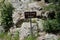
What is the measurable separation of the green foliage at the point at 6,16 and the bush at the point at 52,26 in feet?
10.2

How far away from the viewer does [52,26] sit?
1256cm

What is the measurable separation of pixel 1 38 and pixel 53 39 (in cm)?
309

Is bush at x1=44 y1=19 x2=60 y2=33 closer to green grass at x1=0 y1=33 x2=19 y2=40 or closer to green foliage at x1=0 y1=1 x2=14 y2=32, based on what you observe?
green grass at x1=0 y1=33 x2=19 y2=40

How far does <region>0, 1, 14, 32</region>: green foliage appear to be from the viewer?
15211 millimetres

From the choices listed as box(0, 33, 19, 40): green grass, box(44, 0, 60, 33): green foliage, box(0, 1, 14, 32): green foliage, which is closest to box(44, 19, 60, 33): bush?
box(44, 0, 60, 33): green foliage

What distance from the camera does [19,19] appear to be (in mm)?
14227

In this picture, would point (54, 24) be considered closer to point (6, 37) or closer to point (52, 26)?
point (52, 26)

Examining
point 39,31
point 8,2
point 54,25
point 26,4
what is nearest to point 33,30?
point 39,31

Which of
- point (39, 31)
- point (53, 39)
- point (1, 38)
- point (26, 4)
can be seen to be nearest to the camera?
point (53, 39)

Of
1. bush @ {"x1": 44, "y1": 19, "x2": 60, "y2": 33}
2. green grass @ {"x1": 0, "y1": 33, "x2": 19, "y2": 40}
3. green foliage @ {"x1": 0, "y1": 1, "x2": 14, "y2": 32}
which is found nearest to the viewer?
bush @ {"x1": 44, "y1": 19, "x2": 60, "y2": 33}

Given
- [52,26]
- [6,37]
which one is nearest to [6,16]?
[6,37]

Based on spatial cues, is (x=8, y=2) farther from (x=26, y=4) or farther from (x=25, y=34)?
(x=25, y=34)

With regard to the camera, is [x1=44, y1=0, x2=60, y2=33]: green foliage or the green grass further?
the green grass

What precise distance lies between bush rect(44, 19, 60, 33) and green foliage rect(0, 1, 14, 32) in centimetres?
311
